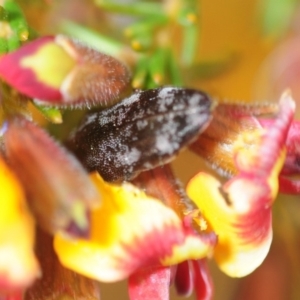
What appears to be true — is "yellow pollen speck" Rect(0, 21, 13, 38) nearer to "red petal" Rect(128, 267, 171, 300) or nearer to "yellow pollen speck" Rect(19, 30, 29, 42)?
"yellow pollen speck" Rect(19, 30, 29, 42)

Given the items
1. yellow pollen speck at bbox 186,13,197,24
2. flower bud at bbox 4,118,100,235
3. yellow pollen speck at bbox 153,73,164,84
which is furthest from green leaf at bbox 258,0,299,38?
flower bud at bbox 4,118,100,235

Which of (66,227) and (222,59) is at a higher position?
(66,227)

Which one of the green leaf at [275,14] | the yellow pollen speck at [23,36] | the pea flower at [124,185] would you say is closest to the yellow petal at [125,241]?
the pea flower at [124,185]

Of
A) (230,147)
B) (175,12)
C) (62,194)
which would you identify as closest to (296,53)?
(175,12)

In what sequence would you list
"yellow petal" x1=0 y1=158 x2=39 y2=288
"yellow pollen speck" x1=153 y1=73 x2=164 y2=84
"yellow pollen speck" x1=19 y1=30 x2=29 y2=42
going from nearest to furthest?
"yellow petal" x1=0 y1=158 x2=39 y2=288 → "yellow pollen speck" x1=19 y1=30 x2=29 y2=42 → "yellow pollen speck" x1=153 y1=73 x2=164 y2=84

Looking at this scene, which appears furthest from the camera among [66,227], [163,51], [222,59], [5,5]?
[222,59]

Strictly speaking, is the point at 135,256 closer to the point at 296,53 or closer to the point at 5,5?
the point at 5,5

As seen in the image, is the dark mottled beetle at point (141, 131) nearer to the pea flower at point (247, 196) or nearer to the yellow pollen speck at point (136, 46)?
the pea flower at point (247, 196)
